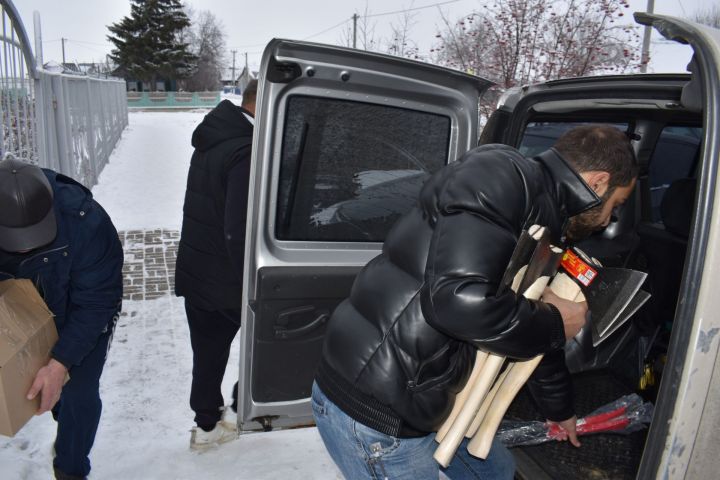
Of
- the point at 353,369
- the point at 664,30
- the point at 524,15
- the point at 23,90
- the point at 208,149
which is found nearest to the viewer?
the point at 664,30

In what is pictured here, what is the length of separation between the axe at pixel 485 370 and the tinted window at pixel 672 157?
2.40 metres

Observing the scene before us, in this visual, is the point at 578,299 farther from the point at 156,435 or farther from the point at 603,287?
the point at 156,435

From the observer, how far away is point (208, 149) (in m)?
2.80

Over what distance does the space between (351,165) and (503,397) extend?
115 cm

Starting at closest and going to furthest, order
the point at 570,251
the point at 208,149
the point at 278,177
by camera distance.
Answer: the point at 570,251 < the point at 278,177 < the point at 208,149

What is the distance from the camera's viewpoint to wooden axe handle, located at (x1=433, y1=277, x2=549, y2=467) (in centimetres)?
170

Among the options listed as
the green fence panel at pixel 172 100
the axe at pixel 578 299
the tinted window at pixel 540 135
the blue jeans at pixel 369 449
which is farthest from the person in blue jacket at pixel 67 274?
the green fence panel at pixel 172 100

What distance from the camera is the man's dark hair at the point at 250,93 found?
2930 mm

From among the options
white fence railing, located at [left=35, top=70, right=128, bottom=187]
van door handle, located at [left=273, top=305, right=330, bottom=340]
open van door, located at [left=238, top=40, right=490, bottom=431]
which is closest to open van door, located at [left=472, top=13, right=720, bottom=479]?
open van door, located at [left=238, top=40, right=490, bottom=431]

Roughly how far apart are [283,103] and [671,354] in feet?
5.15

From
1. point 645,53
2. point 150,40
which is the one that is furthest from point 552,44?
point 150,40

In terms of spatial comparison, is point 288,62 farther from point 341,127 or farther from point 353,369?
point 353,369

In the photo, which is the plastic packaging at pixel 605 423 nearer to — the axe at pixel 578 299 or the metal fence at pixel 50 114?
the axe at pixel 578 299

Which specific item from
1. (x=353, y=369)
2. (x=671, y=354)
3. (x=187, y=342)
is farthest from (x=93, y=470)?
(x=671, y=354)
